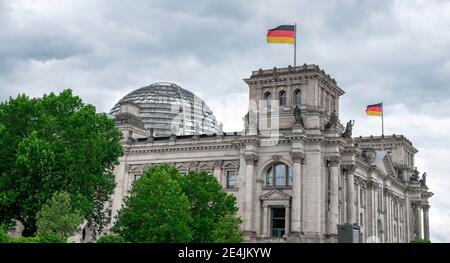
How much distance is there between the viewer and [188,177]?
211 feet

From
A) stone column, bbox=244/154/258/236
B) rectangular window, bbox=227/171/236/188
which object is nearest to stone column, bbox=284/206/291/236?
stone column, bbox=244/154/258/236

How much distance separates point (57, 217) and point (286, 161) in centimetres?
3602

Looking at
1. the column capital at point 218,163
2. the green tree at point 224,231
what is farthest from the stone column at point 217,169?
the green tree at point 224,231

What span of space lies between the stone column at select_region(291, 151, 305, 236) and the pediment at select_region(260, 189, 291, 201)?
3.96ft

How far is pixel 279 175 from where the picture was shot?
76375 millimetres

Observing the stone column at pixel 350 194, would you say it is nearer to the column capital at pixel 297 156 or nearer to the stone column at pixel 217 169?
the column capital at pixel 297 156

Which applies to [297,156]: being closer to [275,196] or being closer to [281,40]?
[275,196]

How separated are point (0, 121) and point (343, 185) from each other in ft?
151

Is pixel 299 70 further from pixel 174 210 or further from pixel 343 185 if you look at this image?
pixel 174 210

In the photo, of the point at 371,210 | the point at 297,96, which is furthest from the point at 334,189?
the point at 371,210

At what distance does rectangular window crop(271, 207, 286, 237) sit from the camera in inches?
2953

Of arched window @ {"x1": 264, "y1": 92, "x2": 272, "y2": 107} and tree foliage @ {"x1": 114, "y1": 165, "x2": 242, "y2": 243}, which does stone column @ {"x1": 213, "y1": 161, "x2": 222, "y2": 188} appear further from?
tree foliage @ {"x1": 114, "y1": 165, "x2": 242, "y2": 243}

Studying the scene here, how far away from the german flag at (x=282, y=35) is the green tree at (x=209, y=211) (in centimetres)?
2283
